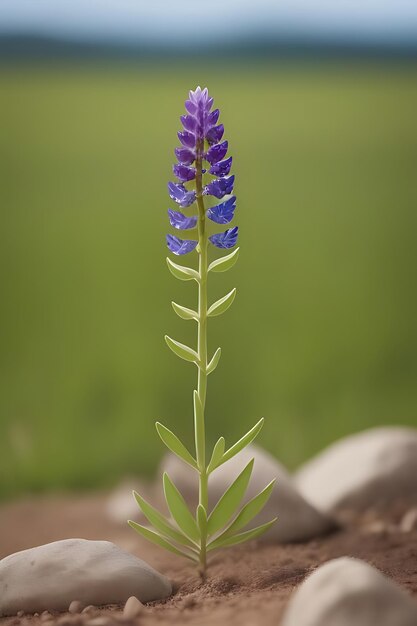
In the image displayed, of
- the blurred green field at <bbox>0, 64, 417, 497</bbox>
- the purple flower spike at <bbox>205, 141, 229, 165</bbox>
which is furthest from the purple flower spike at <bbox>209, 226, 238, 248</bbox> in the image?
the blurred green field at <bbox>0, 64, 417, 497</bbox>

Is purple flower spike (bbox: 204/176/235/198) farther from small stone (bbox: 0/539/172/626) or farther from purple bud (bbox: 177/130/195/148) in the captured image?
small stone (bbox: 0/539/172/626)

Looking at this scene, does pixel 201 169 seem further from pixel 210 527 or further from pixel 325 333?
pixel 325 333

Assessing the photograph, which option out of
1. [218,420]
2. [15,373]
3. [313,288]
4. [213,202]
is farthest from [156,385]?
[213,202]

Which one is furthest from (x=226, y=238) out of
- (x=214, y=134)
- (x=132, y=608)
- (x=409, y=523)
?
(x=409, y=523)

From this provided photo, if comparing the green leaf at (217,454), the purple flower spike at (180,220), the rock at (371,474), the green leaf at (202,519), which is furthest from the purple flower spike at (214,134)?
the rock at (371,474)

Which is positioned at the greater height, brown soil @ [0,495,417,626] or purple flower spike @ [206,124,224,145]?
purple flower spike @ [206,124,224,145]

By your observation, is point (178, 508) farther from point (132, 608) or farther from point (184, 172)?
point (184, 172)

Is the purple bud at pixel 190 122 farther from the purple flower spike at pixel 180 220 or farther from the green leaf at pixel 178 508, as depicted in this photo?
the green leaf at pixel 178 508

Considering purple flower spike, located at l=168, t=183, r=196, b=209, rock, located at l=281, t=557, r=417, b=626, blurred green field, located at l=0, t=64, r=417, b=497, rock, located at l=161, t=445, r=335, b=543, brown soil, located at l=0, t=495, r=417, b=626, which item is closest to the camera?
rock, located at l=281, t=557, r=417, b=626
